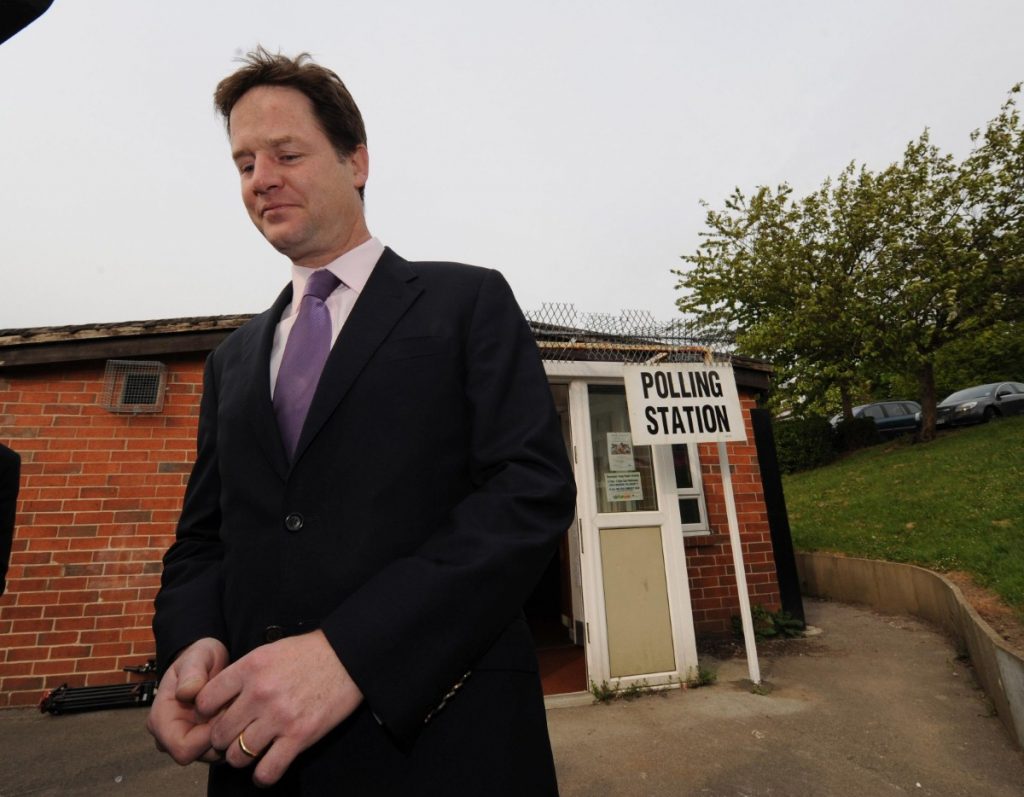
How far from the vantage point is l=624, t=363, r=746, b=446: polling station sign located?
16.6 ft

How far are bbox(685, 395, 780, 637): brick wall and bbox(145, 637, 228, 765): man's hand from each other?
616cm

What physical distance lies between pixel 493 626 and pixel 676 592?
4940 millimetres

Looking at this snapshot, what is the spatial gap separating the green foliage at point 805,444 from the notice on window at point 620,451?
43.5ft

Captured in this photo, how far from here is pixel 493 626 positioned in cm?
85

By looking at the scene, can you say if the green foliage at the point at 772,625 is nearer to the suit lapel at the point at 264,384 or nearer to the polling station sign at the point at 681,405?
the polling station sign at the point at 681,405

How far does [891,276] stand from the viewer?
14.2 meters

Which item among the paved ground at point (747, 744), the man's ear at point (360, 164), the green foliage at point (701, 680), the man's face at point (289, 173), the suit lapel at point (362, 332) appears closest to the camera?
the suit lapel at point (362, 332)

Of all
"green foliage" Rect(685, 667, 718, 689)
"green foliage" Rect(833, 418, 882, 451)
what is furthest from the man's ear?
"green foliage" Rect(833, 418, 882, 451)

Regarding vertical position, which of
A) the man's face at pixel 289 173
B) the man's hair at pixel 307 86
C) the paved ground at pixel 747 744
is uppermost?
the man's hair at pixel 307 86

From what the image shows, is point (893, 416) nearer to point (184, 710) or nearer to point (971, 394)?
point (971, 394)

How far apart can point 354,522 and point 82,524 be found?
5.65 m

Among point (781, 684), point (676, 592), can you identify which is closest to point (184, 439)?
point (676, 592)

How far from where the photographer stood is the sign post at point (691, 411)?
5.05 metres

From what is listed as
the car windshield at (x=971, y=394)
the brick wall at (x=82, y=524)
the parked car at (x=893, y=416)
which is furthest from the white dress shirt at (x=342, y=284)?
the car windshield at (x=971, y=394)
